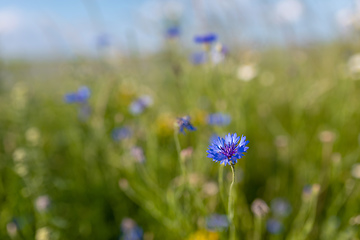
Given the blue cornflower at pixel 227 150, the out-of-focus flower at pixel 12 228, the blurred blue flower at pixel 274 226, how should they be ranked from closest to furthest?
1. the blue cornflower at pixel 227 150
2. the out-of-focus flower at pixel 12 228
3. the blurred blue flower at pixel 274 226

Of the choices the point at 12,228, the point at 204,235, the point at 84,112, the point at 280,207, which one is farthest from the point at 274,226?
the point at 84,112

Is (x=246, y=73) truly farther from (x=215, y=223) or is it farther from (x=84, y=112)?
(x=215, y=223)

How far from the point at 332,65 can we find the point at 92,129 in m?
2.22

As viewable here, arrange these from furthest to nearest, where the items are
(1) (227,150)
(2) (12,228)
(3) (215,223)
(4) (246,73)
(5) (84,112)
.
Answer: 1. (4) (246,73)
2. (5) (84,112)
3. (2) (12,228)
4. (3) (215,223)
5. (1) (227,150)

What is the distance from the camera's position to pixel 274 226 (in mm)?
1433

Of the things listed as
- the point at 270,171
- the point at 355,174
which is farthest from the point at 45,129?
the point at 355,174

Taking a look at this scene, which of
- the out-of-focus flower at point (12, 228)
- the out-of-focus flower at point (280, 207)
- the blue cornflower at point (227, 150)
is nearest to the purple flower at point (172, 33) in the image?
the out-of-focus flower at point (280, 207)

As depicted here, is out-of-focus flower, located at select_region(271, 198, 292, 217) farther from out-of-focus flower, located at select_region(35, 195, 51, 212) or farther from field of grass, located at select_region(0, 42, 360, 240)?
out-of-focus flower, located at select_region(35, 195, 51, 212)

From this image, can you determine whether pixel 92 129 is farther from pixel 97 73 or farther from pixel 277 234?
pixel 277 234

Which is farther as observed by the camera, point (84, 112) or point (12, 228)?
point (84, 112)

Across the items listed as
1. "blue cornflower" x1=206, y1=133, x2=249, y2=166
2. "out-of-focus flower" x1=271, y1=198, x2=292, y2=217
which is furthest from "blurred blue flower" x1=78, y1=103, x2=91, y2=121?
"blue cornflower" x1=206, y1=133, x2=249, y2=166

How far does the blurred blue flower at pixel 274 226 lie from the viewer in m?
1.40

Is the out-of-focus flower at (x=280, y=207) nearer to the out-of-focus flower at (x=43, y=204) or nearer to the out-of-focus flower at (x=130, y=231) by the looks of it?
the out-of-focus flower at (x=130, y=231)

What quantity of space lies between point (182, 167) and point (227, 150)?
0.98ft
